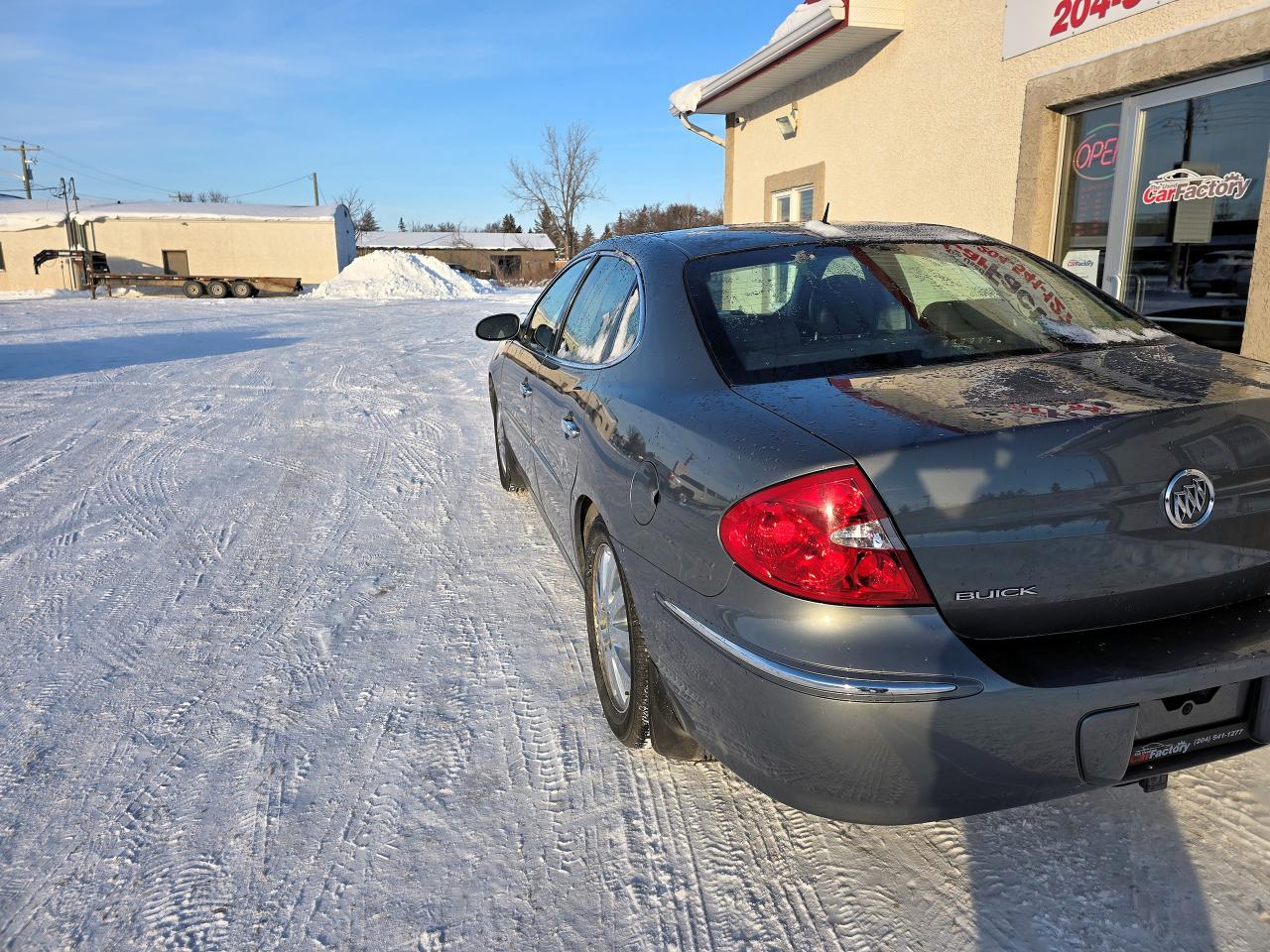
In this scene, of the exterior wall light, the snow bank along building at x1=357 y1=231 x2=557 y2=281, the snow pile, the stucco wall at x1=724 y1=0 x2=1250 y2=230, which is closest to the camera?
the stucco wall at x1=724 y1=0 x2=1250 y2=230

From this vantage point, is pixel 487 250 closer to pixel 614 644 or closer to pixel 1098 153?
pixel 1098 153

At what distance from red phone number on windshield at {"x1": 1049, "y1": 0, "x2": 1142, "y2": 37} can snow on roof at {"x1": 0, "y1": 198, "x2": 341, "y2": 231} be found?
3814cm

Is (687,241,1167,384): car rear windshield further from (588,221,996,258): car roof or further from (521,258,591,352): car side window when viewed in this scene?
(521,258,591,352): car side window

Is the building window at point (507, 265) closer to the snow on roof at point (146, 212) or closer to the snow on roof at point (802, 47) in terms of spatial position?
the snow on roof at point (146, 212)

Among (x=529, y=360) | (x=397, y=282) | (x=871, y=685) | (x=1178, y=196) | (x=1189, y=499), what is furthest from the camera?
(x=397, y=282)

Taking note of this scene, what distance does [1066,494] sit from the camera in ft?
5.49

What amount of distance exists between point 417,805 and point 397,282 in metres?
33.8

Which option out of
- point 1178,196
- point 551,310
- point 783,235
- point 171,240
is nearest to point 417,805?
point 783,235

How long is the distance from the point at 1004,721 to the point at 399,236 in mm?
71665

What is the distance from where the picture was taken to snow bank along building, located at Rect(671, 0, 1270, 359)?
514 cm

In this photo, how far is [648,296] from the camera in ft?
9.05

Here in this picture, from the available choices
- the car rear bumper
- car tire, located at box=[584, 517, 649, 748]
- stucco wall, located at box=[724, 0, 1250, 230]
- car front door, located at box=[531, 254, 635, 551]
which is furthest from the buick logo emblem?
stucco wall, located at box=[724, 0, 1250, 230]

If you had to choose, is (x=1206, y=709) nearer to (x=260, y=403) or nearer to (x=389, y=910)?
(x=389, y=910)

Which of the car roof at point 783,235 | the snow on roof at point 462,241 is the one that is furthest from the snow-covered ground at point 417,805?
the snow on roof at point 462,241
